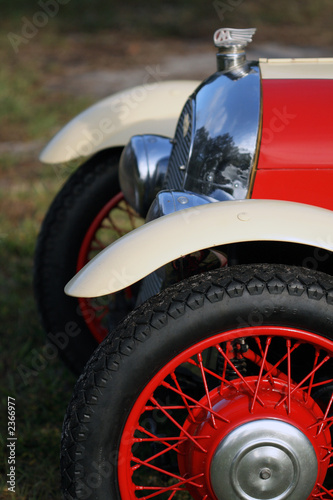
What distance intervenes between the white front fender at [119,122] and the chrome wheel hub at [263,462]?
4.51ft

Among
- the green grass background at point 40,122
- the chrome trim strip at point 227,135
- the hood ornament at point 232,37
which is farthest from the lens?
the green grass background at point 40,122

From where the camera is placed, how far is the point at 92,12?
343 inches

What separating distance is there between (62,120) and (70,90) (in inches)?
34.4

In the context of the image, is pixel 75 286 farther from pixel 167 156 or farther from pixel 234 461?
pixel 167 156

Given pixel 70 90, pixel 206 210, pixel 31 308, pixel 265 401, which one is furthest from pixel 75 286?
pixel 70 90

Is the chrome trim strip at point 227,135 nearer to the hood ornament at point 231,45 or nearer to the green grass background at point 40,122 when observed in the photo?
the hood ornament at point 231,45

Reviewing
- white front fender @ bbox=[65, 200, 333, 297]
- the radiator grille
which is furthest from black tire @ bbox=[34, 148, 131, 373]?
white front fender @ bbox=[65, 200, 333, 297]

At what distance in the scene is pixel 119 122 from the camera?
8.50 ft

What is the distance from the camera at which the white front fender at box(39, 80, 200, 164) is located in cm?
255

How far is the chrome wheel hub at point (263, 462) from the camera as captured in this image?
1.57 m

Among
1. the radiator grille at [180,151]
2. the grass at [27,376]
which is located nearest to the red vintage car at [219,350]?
the radiator grille at [180,151]

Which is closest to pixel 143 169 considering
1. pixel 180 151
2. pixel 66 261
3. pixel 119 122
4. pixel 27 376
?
pixel 180 151

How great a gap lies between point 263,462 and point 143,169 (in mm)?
1157

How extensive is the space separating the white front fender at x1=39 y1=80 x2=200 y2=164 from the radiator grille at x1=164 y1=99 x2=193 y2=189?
33 cm
